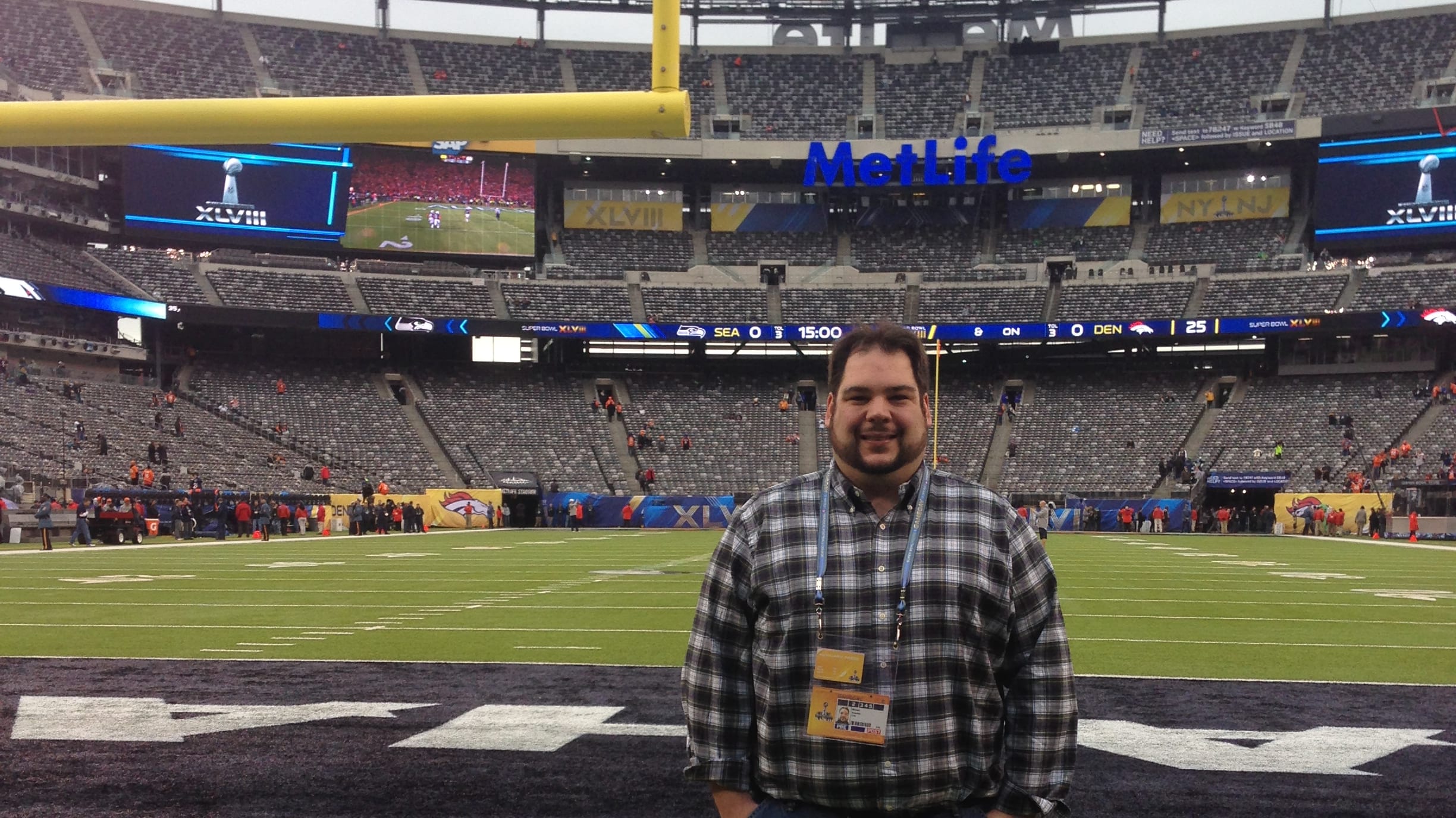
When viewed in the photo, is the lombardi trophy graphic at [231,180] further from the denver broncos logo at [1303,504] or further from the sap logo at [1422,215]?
the sap logo at [1422,215]

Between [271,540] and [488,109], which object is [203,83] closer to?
[271,540]

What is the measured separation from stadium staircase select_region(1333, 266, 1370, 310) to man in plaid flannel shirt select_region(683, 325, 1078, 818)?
4810cm

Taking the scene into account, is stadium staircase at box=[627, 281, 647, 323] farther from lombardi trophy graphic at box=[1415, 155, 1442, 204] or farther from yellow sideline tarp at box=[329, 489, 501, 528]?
lombardi trophy graphic at box=[1415, 155, 1442, 204]

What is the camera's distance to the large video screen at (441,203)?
160 feet

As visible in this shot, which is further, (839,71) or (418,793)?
(839,71)

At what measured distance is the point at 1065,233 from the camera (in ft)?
171

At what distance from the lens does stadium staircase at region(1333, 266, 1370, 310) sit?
146 ft

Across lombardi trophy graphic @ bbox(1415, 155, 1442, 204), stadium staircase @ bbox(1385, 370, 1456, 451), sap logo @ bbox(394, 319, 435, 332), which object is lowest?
stadium staircase @ bbox(1385, 370, 1456, 451)

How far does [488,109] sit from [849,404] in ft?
7.08

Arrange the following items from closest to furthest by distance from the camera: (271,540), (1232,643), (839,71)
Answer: (1232,643), (271,540), (839,71)

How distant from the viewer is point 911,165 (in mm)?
49688

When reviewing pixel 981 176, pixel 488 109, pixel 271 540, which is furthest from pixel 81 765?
pixel 981 176

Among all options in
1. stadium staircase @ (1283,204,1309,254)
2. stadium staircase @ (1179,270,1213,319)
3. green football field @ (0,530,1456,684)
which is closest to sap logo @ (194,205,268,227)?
green football field @ (0,530,1456,684)

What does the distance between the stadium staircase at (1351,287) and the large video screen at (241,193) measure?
132ft
